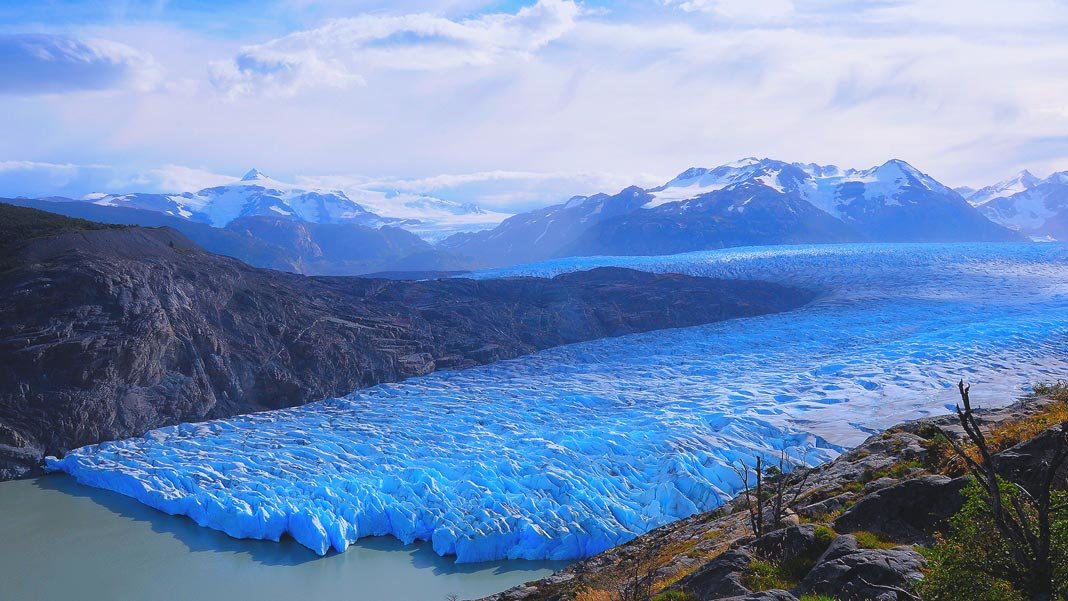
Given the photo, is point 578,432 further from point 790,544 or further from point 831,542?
point 831,542

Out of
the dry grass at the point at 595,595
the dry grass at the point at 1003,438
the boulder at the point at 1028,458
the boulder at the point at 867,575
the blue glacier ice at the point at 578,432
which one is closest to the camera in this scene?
the boulder at the point at 867,575

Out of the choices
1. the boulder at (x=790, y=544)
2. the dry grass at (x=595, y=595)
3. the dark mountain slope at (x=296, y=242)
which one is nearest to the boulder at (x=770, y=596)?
the boulder at (x=790, y=544)

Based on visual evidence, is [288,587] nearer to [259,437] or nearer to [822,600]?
[259,437]

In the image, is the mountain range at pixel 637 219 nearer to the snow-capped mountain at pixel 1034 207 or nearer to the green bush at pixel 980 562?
the snow-capped mountain at pixel 1034 207

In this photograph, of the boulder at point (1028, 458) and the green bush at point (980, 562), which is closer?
the green bush at point (980, 562)

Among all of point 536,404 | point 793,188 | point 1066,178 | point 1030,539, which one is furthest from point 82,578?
point 1066,178

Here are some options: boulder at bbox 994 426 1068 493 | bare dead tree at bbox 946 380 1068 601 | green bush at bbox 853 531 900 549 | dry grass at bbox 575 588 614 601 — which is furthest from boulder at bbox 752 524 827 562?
bare dead tree at bbox 946 380 1068 601

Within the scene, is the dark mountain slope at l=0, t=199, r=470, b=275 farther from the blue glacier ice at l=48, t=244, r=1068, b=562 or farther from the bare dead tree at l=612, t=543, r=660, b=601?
the bare dead tree at l=612, t=543, r=660, b=601
